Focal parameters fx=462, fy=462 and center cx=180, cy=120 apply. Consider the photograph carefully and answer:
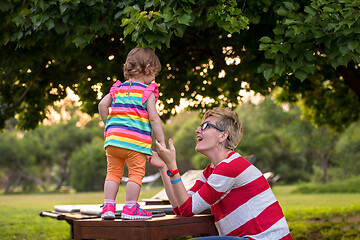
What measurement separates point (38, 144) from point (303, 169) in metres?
28.2

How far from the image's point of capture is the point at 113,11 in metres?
6.20

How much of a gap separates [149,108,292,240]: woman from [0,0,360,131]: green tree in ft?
5.01

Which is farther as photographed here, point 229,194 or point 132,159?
point 132,159

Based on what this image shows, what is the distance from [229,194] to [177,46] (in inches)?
220

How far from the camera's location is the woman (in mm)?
3441

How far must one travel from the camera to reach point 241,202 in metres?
3.49

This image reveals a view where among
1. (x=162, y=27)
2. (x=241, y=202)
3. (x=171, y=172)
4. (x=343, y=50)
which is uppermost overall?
(x=162, y=27)

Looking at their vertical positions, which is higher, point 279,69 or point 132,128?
point 279,69

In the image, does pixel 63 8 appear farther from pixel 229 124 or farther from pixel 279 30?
pixel 229 124

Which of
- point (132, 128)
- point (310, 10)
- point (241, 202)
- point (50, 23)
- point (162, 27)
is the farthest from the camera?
point (50, 23)

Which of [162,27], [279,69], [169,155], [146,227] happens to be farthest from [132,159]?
[279,69]

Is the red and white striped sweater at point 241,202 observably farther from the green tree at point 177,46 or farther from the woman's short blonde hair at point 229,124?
the green tree at point 177,46

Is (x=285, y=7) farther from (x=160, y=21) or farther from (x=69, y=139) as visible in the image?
(x=69, y=139)

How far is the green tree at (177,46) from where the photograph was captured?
521cm
